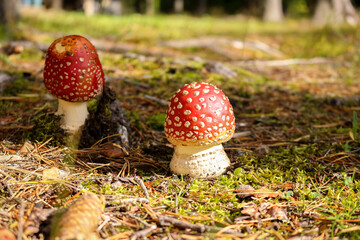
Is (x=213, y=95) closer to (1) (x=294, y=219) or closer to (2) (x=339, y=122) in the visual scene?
(1) (x=294, y=219)

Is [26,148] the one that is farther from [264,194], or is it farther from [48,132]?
[264,194]

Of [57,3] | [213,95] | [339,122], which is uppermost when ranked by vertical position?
[57,3]

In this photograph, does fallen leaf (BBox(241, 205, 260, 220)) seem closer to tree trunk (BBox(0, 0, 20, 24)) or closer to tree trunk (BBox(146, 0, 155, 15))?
tree trunk (BBox(0, 0, 20, 24))

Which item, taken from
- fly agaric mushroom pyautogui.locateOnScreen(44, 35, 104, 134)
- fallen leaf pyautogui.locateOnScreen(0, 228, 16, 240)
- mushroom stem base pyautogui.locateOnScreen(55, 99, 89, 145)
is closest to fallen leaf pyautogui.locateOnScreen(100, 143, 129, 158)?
mushroom stem base pyautogui.locateOnScreen(55, 99, 89, 145)

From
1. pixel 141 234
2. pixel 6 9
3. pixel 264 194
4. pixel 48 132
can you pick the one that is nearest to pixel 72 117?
pixel 48 132

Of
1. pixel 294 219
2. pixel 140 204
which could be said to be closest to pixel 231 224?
pixel 294 219

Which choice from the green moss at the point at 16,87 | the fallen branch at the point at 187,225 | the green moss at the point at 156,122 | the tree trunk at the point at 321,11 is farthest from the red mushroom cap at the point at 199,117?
the tree trunk at the point at 321,11
